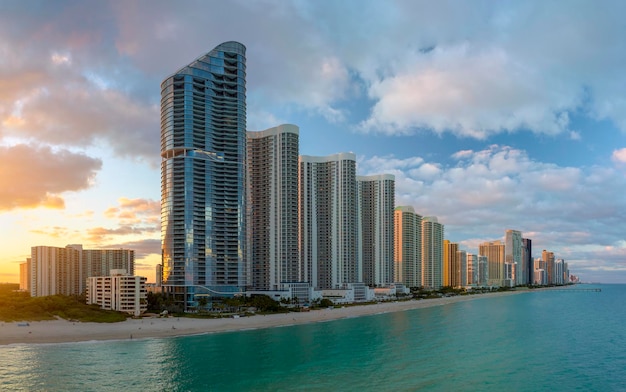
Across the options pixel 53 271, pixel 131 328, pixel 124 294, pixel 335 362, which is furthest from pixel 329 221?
pixel 335 362

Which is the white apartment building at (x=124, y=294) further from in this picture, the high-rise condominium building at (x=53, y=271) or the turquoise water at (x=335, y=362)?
the high-rise condominium building at (x=53, y=271)

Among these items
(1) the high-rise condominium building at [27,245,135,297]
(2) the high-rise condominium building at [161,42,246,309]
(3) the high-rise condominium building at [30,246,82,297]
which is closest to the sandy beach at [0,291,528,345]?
(2) the high-rise condominium building at [161,42,246,309]

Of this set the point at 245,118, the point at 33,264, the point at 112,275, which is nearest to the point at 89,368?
the point at 112,275

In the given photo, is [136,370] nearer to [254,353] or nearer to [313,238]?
[254,353]

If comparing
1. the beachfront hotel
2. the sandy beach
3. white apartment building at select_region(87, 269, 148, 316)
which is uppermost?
the beachfront hotel

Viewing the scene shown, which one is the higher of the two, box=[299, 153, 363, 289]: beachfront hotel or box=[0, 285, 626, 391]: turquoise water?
box=[299, 153, 363, 289]: beachfront hotel

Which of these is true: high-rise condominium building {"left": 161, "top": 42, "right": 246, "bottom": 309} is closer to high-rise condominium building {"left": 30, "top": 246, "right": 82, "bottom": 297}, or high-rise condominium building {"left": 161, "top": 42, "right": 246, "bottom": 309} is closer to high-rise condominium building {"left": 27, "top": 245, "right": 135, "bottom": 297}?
high-rise condominium building {"left": 27, "top": 245, "right": 135, "bottom": 297}
